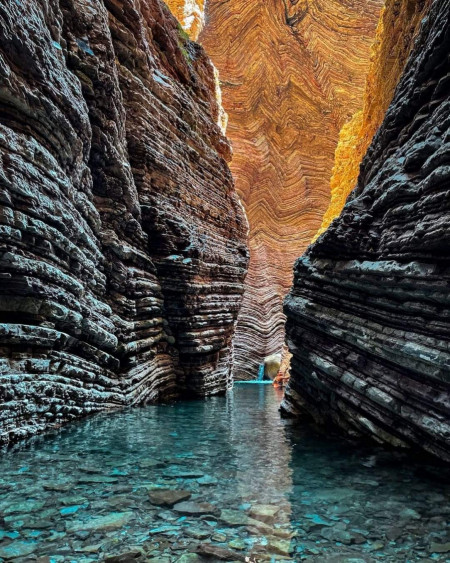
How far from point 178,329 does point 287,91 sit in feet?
123

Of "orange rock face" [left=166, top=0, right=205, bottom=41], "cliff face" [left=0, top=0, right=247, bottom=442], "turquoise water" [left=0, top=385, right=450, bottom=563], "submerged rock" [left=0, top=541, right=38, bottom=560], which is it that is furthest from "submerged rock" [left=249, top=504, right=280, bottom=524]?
"orange rock face" [left=166, top=0, right=205, bottom=41]

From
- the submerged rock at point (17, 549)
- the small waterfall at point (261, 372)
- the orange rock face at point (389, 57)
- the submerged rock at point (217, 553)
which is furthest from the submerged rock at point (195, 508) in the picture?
the small waterfall at point (261, 372)

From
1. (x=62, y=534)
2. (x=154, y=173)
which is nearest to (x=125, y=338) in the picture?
(x=154, y=173)

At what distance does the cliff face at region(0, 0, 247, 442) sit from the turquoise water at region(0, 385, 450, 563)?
167 cm

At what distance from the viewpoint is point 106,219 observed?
9281 mm

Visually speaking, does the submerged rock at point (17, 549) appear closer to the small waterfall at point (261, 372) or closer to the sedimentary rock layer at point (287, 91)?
the small waterfall at point (261, 372)

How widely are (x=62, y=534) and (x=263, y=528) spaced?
1.43 metres

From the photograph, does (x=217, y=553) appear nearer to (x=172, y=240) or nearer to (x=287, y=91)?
(x=172, y=240)

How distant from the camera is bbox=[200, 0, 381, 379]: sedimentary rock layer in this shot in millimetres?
38094

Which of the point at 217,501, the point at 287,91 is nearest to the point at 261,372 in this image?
the point at 217,501

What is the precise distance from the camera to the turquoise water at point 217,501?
262cm

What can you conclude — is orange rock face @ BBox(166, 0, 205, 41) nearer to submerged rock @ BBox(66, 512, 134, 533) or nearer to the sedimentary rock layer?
the sedimentary rock layer

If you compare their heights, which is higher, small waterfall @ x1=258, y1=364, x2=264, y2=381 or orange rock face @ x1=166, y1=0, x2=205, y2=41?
orange rock face @ x1=166, y1=0, x2=205, y2=41

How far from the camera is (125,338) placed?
29.5 ft
